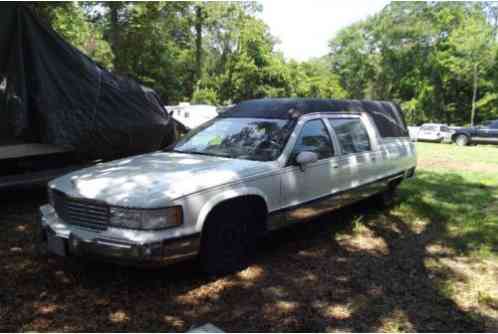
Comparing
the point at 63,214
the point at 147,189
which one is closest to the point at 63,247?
the point at 63,214

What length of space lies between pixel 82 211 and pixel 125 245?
0.58 m

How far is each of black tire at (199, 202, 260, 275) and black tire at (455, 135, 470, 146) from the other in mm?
24045

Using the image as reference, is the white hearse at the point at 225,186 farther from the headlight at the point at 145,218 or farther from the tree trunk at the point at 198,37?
the tree trunk at the point at 198,37

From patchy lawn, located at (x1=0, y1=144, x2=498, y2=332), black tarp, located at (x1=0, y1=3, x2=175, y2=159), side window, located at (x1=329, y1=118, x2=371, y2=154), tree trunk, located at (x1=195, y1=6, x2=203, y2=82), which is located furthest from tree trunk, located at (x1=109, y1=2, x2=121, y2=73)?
side window, located at (x1=329, y1=118, x2=371, y2=154)

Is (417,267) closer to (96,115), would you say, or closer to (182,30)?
(96,115)

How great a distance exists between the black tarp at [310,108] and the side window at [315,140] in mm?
189

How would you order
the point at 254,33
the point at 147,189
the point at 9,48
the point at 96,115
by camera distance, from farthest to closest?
the point at 254,33 < the point at 96,115 < the point at 9,48 < the point at 147,189

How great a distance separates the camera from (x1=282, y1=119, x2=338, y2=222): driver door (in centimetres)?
446

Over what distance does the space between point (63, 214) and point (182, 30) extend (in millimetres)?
36896

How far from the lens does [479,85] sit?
38406 millimetres

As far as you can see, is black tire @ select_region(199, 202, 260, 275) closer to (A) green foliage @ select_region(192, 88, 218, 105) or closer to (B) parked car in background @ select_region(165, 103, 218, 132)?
(B) parked car in background @ select_region(165, 103, 218, 132)

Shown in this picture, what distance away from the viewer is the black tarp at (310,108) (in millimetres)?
4938

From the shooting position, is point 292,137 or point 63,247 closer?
point 63,247

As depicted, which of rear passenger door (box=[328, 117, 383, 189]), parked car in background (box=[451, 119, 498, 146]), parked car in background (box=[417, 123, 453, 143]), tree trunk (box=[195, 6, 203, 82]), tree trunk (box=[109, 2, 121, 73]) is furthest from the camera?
tree trunk (box=[195, 6, 203, 82])
